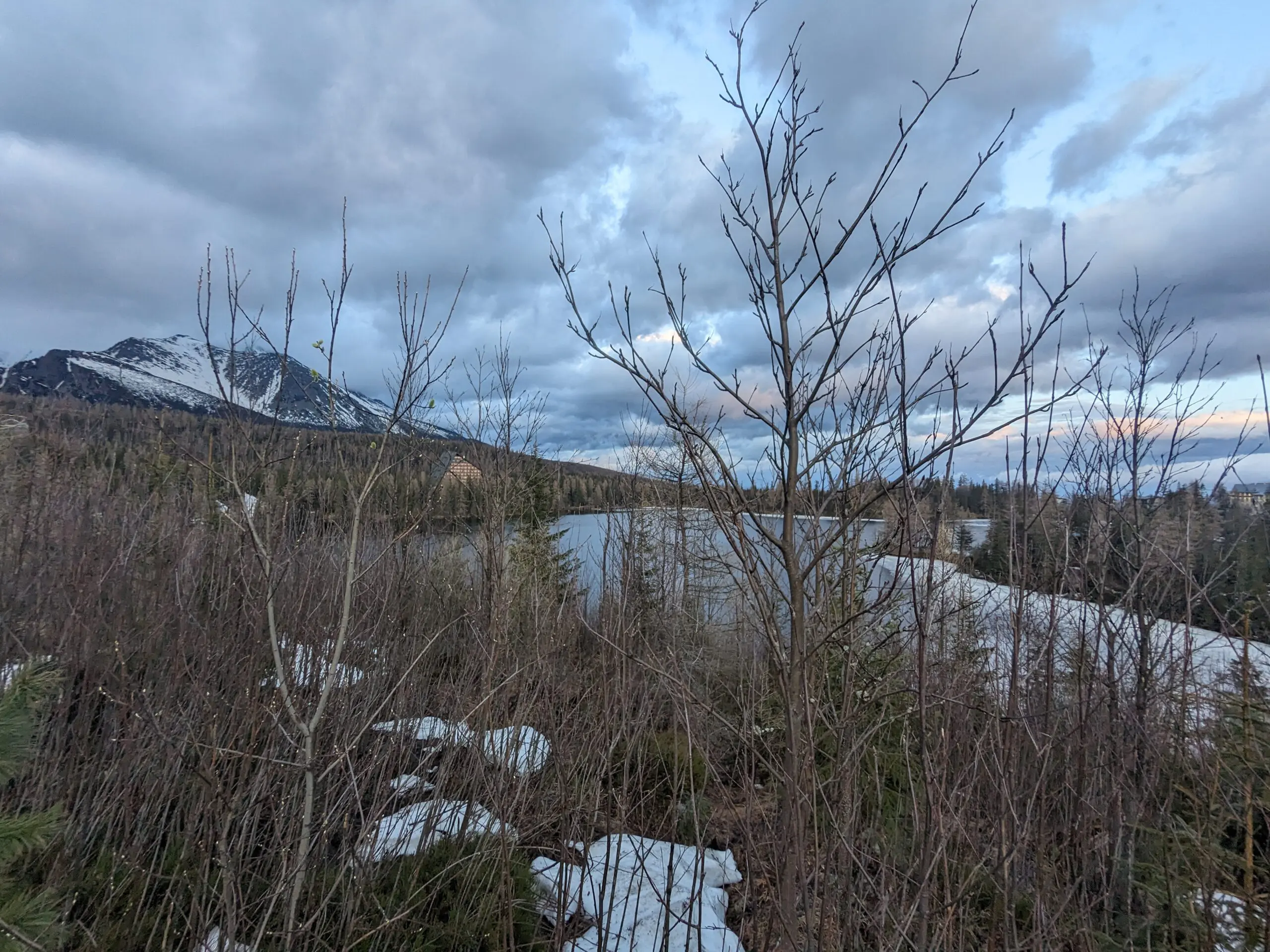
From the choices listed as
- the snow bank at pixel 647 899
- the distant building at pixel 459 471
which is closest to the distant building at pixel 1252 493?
the snow bank at pixel 647 899

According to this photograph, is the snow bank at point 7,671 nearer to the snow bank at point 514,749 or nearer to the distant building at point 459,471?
the snow bank at point 514,749

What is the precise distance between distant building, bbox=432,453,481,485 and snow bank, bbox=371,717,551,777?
165 centimetres

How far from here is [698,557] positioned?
2799 millimetres

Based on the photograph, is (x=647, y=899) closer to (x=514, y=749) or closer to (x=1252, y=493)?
(x=514, y=749)

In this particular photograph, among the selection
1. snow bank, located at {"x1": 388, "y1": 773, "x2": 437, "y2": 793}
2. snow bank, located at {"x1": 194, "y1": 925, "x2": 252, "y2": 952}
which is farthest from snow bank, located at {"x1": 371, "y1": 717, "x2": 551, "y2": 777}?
snow bank, located at {"x1": 194, "y1": 925, "x2": 252, "y2": 952}

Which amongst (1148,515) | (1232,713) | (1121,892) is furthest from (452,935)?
(1148,515)

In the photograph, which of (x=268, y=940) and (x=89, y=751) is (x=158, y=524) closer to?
(x=89, y=751)

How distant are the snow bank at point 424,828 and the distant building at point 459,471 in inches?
80.9

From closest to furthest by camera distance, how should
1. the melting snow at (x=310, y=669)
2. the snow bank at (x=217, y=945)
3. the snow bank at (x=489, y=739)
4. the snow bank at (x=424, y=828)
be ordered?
the snow bank at (x=217, y=945)
the snow bank at (x=489, y=739)
the snow bank at (x=424, y=828)
the melting snow at (x=310, y=669)

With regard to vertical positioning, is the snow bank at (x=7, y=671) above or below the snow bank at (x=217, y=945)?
above

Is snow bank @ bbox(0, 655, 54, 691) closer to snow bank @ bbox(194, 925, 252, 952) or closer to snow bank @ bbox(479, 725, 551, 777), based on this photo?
snow bank @ bbox(194, 925, 252, 952)

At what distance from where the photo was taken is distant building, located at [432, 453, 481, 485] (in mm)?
4297

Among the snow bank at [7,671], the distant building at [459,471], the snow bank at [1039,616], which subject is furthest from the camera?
the distant building at [459,471]

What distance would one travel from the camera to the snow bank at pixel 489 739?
2.91m
